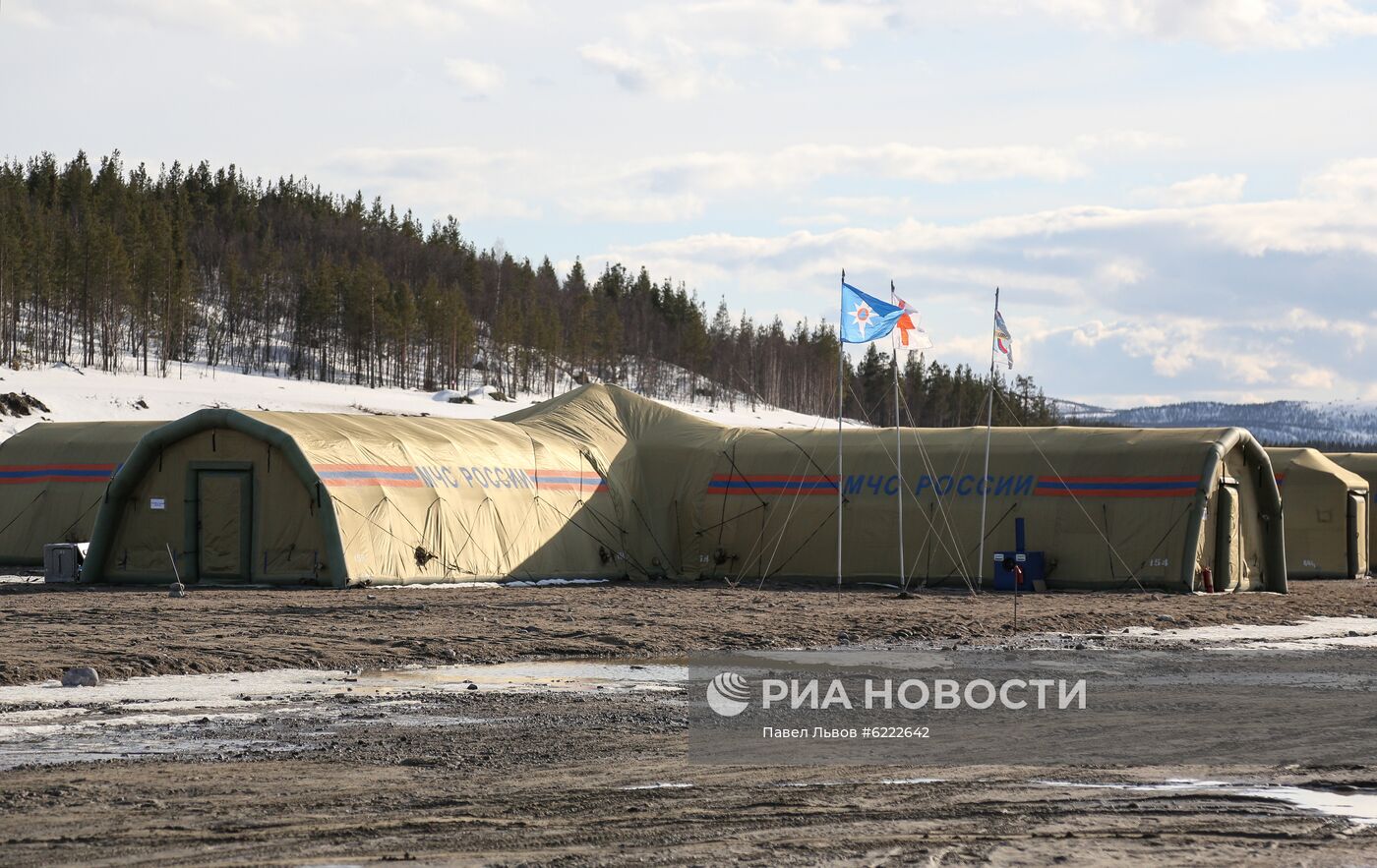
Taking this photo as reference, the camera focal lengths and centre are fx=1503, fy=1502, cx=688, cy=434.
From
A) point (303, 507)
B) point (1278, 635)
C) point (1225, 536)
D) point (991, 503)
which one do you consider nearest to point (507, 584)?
point (303, 507)

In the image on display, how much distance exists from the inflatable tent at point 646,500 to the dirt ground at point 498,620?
54.5 inches

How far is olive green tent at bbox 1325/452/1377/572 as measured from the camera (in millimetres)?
38531

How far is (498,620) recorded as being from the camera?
1858 cm

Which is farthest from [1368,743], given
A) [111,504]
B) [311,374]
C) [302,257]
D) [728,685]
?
[302,257]

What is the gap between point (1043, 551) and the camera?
27.3 metres

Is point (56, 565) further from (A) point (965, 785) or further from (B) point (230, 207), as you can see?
(B) point (230, 207)

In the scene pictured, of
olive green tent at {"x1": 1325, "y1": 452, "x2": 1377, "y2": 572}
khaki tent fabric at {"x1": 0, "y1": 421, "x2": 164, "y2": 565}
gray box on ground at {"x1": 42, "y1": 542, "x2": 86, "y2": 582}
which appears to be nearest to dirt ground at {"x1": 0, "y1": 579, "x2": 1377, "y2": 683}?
gray box on ground at {"x1": 42, "y1": 542, "x2": 86, "y2": 582}

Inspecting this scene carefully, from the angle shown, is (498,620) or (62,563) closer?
(498,620)

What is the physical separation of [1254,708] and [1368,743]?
1.76 metres

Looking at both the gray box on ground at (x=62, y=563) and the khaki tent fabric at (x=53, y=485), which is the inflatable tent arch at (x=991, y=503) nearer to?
the khaki tent fabric at (x=53, y=485)

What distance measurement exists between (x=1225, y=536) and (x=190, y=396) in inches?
2135

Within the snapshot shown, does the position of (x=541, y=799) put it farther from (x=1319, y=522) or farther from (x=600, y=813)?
(x=1319, y=522)

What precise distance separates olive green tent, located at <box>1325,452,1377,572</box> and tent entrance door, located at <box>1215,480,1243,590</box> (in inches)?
480

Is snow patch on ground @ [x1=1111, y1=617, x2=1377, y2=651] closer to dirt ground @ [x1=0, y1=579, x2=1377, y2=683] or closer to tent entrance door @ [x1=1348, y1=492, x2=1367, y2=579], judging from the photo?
dirt ground @ [x1=0, y1=579, x2=1377, y2=683]
